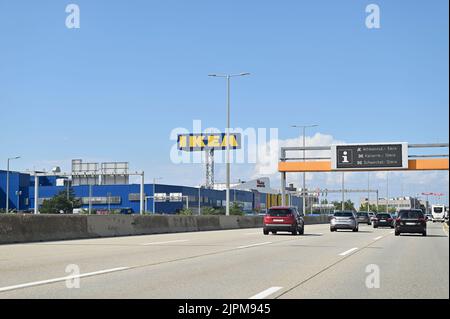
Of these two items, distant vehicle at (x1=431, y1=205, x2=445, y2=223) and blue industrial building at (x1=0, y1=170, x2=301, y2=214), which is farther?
blue industrial building at (x1=0, y1=170, x2=301, y2=214)

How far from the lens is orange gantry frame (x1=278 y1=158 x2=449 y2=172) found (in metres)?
59.9

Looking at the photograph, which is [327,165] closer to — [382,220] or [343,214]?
[382,220]

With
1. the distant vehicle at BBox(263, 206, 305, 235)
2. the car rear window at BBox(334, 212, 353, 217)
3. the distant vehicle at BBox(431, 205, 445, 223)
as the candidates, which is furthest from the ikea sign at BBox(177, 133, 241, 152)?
the distant vehicle at BBox(263, 206, 305, 235)

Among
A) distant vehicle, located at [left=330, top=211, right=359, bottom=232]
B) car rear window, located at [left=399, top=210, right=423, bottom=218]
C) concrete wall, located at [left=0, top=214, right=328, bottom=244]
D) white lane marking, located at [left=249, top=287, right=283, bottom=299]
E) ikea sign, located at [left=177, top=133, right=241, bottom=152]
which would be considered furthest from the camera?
ikea sign, located at [left=177, top=133, right=241, bottom=152]

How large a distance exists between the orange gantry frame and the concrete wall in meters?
18.7

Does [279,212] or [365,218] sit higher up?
[279,212]

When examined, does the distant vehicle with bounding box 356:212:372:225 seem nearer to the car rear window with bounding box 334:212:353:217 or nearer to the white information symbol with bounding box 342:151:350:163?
the white information symbol with bounding box 342:151:350:163

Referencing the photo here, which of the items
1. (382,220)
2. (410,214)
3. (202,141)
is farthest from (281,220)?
(202,141)

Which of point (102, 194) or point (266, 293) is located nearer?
point (266, 293)

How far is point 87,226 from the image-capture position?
29094 mm

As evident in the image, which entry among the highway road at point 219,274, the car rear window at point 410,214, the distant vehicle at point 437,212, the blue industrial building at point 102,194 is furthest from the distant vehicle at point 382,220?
the blue industrial building at point 102,194

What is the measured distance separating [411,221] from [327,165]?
88.3ft

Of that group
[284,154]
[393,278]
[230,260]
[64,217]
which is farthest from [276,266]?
[284,154]
